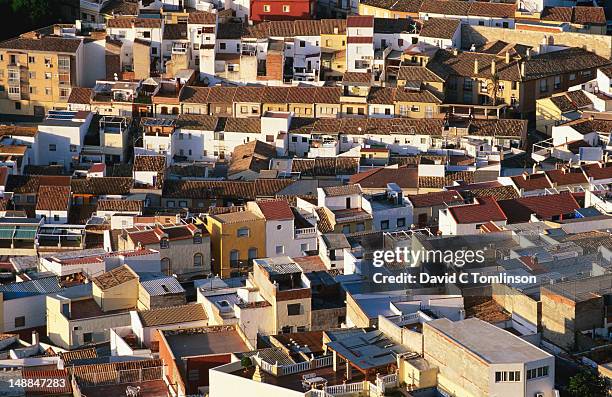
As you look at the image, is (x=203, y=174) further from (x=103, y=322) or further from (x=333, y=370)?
(x=333, y=370)

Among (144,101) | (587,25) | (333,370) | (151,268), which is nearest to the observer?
(333,370)

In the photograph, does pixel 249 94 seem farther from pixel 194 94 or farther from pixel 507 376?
pixel 507 376

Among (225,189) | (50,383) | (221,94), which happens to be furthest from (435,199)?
(50,383)

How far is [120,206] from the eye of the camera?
143 feet

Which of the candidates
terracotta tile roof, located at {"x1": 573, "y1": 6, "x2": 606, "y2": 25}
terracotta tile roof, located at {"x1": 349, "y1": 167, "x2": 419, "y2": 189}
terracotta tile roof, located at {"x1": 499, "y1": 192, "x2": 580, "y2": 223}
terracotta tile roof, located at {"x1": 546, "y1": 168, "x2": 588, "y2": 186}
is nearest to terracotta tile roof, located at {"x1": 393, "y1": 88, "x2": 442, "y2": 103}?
terracotta tile roof, located at {"x1": 349, "y1": 167, "x2": 419, "y2": 189}

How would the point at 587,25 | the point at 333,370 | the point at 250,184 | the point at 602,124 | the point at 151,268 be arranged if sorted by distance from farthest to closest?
the point at 587,25 < the point at 602,124 < the point at 250,184 < the point at 151,268 < the point at 333,370

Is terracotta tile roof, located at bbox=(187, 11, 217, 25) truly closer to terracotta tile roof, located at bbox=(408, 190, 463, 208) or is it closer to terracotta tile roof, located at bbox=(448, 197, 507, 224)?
terracotta tile roof, located at bbox=(408, 190, 463, 208)

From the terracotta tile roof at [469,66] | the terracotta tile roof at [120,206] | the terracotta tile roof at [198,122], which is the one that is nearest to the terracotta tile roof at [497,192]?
the terracotta tile roof at [120,206]

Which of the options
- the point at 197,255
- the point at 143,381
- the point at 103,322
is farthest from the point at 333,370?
the point at 197,255

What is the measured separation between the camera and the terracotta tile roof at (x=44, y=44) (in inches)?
2170

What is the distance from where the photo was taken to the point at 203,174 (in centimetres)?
4756

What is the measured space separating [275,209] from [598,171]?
27.6 feet

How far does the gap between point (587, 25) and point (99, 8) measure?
15258 mm

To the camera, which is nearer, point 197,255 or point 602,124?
point 197,255
